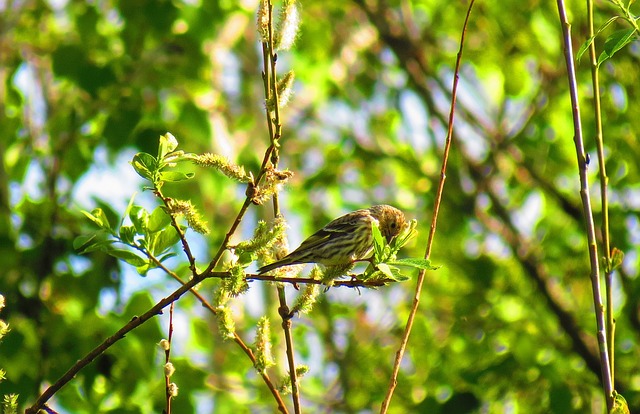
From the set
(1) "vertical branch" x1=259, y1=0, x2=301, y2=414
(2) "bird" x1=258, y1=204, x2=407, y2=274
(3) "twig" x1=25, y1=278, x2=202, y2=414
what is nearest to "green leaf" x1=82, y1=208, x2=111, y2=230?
(3) "twig" x1=25, y1=278, x2=202, y2=414

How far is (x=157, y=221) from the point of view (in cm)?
336

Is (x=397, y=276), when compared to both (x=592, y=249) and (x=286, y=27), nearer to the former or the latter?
(x=592, y=249)

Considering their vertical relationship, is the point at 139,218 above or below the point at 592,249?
above

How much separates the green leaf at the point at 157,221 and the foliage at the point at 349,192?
0.19 metres

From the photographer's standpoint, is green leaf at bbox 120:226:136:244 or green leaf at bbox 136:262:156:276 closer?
green leaf at bbox 120:226:136:244

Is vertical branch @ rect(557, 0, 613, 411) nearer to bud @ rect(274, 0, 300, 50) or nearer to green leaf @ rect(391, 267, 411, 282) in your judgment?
green leaf @ rect(391, 267, 411, 282)

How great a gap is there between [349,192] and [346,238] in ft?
19.9

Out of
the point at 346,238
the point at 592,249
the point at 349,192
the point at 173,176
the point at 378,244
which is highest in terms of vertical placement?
the point at 349,192

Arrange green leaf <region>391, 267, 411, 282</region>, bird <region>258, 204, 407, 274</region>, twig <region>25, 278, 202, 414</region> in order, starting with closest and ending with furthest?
twig <region>25, 278, 202, 414</region> < green leaf <region>391, 267, 411, 282</region> < bird <region>258, 204, 407, 274</region>

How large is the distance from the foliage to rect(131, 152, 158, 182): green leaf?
2.03 feet

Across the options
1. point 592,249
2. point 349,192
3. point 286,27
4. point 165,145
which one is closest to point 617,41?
point 592,249

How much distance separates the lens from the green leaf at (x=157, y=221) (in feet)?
11.0

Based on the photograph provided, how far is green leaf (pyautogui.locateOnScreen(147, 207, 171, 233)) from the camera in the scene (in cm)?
334

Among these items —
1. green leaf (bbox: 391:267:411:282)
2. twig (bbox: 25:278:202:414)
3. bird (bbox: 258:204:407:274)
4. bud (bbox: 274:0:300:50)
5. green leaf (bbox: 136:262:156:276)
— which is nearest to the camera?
twig (bbox: 25:278:202:414)
